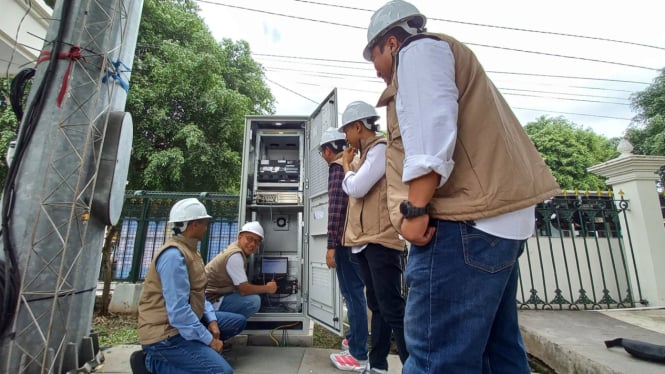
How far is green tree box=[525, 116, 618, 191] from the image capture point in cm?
1631

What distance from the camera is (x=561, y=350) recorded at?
2461 millimetres

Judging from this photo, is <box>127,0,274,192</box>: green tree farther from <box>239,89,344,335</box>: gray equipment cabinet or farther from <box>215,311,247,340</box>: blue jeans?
<box>215,311,247,340</box>: blue jeans

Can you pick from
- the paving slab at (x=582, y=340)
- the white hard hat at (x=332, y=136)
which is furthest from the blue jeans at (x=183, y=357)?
the paving slab at (x=582, y=340)

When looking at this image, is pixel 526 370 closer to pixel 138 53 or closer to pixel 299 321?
pixel 299 321

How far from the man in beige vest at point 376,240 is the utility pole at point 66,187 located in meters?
2.21

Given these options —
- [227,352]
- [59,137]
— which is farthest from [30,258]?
[227,352]

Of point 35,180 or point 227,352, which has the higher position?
point 35,180

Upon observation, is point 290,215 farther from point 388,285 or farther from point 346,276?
point 388,285

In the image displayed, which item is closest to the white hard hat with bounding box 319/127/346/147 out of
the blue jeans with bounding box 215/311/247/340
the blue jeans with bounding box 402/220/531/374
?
the blue jeans with bounding box 215/311/247/340

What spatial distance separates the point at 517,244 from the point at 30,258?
125 inches

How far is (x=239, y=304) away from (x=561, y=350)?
109 inches

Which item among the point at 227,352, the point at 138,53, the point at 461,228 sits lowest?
the point at 227,352

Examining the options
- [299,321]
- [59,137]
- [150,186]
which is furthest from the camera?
[150,186]

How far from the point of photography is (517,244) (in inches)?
36.1
